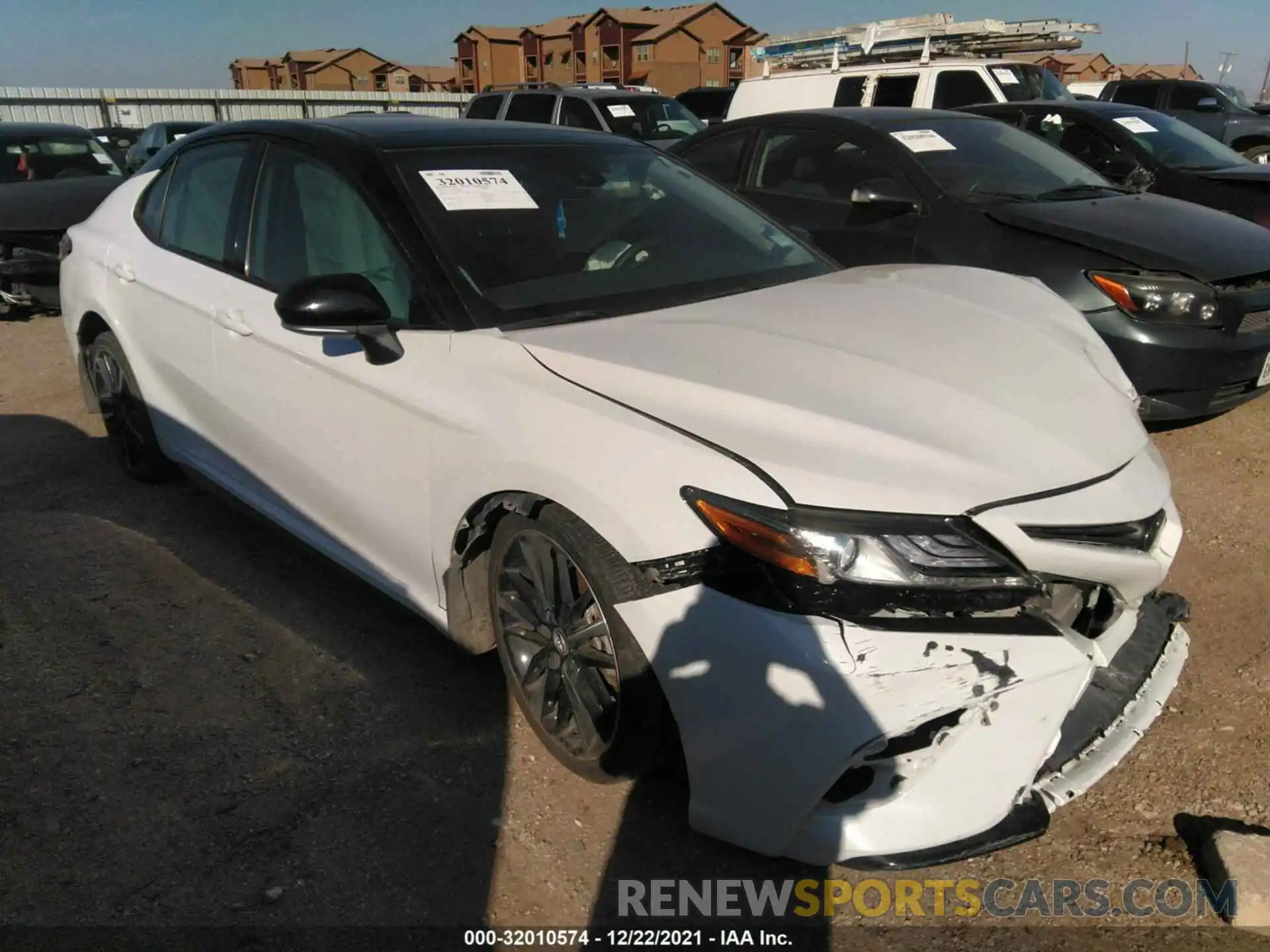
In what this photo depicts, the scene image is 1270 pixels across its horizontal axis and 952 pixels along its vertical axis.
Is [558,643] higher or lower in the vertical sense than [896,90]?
lower

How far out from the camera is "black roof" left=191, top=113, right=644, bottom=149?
3.04 metres

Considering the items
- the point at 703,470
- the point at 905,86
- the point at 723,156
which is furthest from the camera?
the point at 905,86

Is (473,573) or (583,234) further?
(583,234)

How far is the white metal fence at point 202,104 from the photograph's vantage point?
2355 cm

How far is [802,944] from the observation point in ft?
6.80

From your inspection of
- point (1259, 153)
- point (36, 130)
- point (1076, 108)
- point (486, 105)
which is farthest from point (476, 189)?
point (1259, 153)

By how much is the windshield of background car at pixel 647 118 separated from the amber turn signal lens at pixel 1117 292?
822 centimetres

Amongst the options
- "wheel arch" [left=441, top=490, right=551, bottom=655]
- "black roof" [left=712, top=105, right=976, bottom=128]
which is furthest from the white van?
"wheel arch" [left=441, top=490, right=551, bottom=655]

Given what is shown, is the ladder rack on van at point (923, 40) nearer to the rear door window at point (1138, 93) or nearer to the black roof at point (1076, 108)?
the rear door window at point (1138, 93)

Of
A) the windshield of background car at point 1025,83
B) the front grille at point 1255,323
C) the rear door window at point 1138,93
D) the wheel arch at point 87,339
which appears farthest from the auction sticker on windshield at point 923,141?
the rear door window at point 1138,93

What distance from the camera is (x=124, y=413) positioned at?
4.31 meters

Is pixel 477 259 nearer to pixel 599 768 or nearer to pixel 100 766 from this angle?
pixel 599 768

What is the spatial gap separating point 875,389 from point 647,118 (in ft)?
36.0

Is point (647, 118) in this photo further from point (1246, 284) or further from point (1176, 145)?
point (1246, 284)
